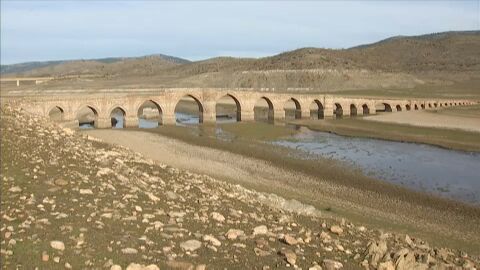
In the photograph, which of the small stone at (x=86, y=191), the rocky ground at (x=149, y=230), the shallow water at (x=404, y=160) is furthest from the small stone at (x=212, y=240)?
the shallow water at (x=404, y=160)

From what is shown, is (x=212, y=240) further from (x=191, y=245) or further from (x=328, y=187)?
(x=328, y=187)

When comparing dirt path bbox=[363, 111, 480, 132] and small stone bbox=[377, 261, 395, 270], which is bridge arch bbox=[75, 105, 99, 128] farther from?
small stone bbox=[377, 261, 395, 270]

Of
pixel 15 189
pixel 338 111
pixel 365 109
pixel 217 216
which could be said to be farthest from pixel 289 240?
pixel 365 109

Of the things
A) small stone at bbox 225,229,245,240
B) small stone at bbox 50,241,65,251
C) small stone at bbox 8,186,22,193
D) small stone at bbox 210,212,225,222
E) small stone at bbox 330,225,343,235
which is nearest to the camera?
small stone at bbox 50,241,65,251

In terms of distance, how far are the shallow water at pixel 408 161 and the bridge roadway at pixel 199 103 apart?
15.8m

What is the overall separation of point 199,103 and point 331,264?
161ft

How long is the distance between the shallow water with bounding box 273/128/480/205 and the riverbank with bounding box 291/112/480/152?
1.83 metres

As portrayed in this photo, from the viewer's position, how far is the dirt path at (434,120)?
156 ft

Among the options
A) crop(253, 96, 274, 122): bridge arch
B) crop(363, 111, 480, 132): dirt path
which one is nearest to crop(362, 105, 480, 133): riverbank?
crop(363, 111, 480, 132): dirt path

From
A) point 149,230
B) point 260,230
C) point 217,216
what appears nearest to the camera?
point 149,230

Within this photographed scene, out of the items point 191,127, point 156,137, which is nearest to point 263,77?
point 191,127

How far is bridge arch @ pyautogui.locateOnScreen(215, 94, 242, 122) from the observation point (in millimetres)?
59625

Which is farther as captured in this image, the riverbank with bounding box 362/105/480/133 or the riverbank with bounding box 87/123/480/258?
the riverbank with bounding box 362/105/480/133

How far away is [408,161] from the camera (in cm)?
3191
